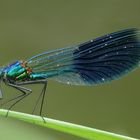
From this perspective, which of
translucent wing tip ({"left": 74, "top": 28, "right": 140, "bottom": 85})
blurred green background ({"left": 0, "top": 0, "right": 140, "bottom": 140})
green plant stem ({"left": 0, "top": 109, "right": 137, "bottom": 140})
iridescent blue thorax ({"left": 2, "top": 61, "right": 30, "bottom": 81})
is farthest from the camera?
blurred green background ({"left": 0, "top": 0, "right": 140, "bottom": 140})

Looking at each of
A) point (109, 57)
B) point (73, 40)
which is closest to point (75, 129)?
point (109, 57)

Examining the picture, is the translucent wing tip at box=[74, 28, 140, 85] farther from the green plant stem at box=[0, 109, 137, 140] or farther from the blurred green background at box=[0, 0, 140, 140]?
the blurred green background at box=[0, 0, 140, 140]

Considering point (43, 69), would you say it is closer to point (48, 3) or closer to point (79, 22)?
point (79, 22)

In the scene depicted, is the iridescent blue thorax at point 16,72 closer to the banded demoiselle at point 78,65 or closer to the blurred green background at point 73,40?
the banded demoiselle at point 78,65

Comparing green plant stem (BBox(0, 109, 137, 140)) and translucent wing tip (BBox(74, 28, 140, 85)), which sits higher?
translucent wing tip (BBox(74, 28, 140, 85))

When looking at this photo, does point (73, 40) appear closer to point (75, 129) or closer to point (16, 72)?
point (16, 72)

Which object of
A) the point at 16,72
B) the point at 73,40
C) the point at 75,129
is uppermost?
the point at 73,40

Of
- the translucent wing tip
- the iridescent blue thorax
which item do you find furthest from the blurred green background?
the iridescent blue thorax
